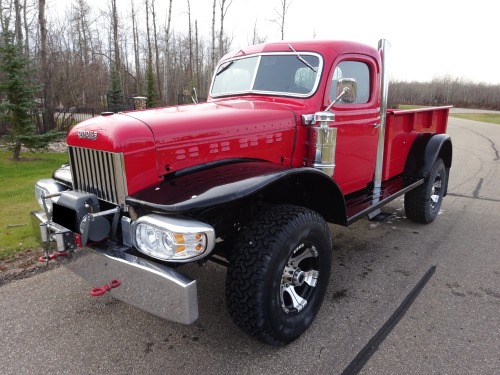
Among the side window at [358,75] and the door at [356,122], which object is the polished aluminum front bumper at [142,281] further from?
the side window at [358,75]

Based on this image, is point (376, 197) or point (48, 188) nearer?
point (48, 188)

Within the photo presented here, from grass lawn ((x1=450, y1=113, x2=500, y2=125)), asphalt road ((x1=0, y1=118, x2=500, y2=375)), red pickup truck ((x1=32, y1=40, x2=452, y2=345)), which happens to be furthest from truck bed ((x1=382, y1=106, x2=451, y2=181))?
grass lawn ((x1=450, y1=113, x2=500, y2=125))

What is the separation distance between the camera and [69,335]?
272 centimetres

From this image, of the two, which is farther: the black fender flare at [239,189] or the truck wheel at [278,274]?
the truck wheel at [278,274]

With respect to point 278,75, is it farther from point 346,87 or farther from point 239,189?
point 239,189

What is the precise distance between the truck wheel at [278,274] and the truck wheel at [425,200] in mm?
2689

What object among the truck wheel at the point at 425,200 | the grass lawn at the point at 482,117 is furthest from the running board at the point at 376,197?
the grass lawn at the point at 482,117

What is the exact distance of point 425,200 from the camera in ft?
16.3

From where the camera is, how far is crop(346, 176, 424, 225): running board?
3568 mm

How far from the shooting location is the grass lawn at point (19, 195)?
4266 millimetres

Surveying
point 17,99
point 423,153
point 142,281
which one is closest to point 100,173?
point 142,281

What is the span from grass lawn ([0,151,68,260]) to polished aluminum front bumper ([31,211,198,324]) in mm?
2140

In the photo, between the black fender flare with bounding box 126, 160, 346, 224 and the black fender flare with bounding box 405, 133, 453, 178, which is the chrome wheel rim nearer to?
the black fender flare with bounding box 126, 160, 346, 224

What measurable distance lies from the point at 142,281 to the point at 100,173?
2.71 feet
